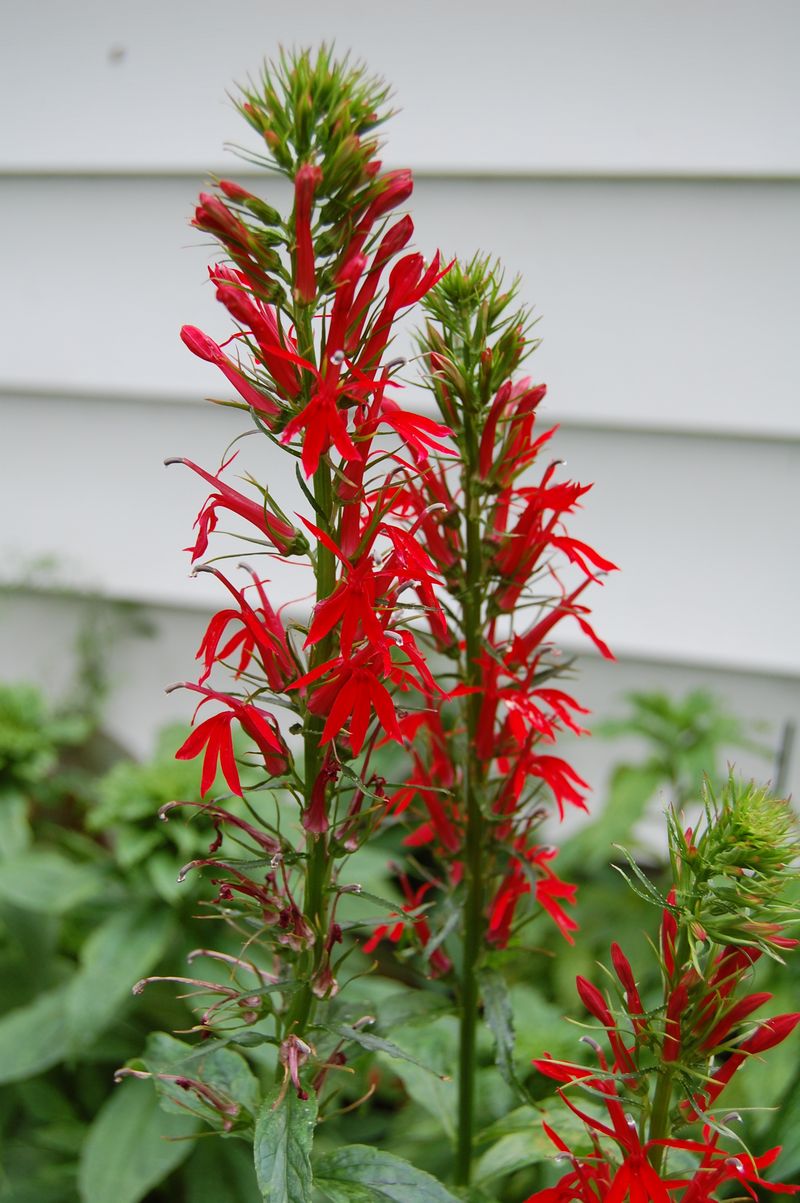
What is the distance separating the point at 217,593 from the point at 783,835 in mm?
1650

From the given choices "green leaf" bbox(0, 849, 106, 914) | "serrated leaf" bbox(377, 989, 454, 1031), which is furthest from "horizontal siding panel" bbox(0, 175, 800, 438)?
"serrated leaf" bbox(377, 989, 454, 1031)

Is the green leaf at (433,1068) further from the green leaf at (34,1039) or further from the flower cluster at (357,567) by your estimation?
the green leaf at (34,1039)

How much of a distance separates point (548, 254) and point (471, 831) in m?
1.28

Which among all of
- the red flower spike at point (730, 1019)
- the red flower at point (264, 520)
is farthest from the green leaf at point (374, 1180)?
the red flower at point (264, 520)

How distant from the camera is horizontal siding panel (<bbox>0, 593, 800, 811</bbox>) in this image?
191cm

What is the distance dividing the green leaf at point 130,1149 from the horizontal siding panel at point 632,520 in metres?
0.96

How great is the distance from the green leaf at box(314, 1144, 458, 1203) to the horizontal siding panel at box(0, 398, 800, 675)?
1.30 m

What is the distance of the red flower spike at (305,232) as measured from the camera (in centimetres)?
56

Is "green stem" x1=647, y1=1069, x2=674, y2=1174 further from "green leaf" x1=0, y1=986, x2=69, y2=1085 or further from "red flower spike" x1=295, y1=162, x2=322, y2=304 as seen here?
"green leaf" x1=0, y1=986, x2=69, y2=1085

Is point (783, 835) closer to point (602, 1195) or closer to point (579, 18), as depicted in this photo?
point (602, 1195)

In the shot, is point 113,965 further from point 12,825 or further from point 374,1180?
point 374,1180

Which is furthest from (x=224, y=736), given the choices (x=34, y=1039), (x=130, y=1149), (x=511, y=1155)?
(x=34, y=1039)

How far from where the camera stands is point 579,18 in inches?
64.7

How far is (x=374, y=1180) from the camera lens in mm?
646
